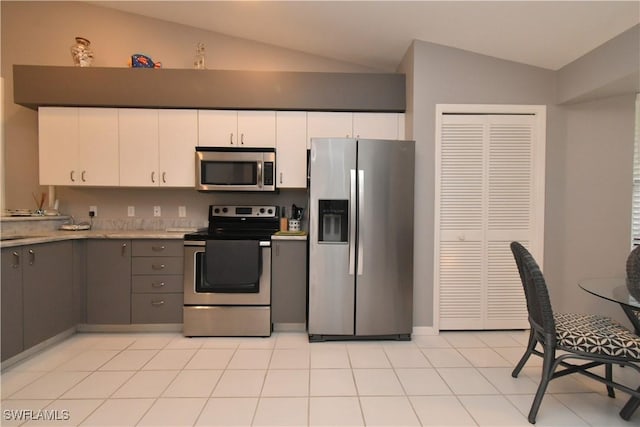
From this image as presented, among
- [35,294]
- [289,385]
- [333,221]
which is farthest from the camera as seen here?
[333,221]

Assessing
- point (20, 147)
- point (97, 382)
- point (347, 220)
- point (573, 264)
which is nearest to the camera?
point (97, 382)

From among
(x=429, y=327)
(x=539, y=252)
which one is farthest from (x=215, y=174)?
(x=539, y=252)

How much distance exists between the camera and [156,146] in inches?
115

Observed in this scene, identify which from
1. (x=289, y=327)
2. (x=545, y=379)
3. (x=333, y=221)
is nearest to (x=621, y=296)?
(x=545, y=379)

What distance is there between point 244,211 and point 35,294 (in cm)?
174

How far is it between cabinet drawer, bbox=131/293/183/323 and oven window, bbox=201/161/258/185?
1133 mm

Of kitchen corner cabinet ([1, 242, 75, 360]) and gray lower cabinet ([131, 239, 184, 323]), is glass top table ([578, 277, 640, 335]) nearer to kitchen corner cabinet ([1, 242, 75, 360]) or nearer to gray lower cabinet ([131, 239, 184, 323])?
gray lower cabinet ([131, 239, 184, 323])

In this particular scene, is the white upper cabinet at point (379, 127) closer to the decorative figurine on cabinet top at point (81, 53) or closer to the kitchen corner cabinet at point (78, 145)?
Result: the kitchen corner cabinet at point (78, 145)

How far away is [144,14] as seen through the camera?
3182 mm

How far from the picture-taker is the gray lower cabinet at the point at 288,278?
2.77 m

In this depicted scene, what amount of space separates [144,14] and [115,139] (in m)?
1.42

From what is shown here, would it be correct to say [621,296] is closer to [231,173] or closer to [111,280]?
[231,173]

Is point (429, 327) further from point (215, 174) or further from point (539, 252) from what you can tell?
point (215, 174)

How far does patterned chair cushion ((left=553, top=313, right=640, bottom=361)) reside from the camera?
5.10 feet
